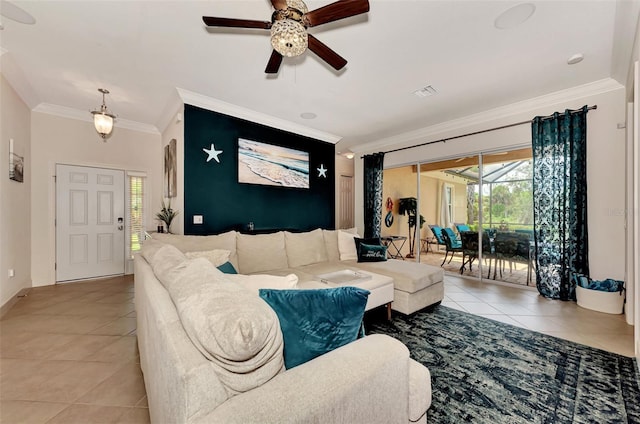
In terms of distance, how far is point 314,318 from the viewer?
0.98 m

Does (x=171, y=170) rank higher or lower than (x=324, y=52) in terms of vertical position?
lower

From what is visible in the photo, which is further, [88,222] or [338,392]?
[88,222]

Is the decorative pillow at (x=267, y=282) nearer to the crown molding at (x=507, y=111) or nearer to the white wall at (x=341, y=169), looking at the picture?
the crown molding at (x=507, y=111)

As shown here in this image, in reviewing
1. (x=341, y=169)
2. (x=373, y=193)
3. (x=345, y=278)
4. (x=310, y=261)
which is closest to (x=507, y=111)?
(x=373, y=193)

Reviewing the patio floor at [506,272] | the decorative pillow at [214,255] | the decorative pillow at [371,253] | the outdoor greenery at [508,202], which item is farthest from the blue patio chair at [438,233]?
the decorative pillow at [214,255]

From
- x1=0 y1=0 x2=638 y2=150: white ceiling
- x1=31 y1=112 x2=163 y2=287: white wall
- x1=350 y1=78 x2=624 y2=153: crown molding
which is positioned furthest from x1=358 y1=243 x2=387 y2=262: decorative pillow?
x1=31 y1=112 x2=163 y2=287: white wall

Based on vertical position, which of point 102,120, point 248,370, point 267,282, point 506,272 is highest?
point 102,120

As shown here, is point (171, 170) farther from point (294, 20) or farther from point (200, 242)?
point (294, 20)

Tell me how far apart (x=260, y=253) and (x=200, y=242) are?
2.33 feet

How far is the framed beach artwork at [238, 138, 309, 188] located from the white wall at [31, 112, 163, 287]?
2507 millimetres

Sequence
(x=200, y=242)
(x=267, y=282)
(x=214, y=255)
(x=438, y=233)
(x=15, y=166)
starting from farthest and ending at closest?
(x=438, y=233), (x=15, y=166), (x=200, y=242), (x=214, y=255), (x=267, y=282)

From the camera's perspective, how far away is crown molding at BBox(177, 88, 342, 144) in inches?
134

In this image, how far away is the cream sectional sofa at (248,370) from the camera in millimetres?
671

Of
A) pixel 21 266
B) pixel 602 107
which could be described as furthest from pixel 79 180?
pixel 602 107
